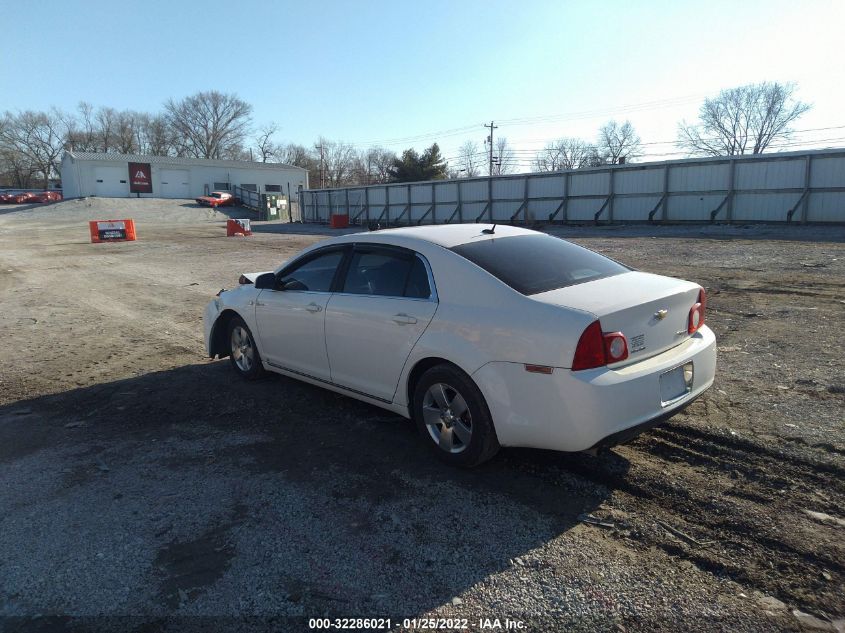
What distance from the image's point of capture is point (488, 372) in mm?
3504

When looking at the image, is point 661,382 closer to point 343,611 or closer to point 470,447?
point 470,447

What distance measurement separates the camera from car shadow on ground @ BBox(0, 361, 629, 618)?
271 cm

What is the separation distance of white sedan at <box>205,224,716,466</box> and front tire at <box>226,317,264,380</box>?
2.57ft

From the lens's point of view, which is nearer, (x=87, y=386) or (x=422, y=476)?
(x=422, y=476)

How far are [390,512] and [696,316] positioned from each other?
244 cm

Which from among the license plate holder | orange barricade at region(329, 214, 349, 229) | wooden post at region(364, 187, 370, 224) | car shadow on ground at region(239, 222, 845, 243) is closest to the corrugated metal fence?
car shadow on ground at region(239, 222, 845, 243)

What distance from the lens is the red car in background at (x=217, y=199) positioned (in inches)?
2281

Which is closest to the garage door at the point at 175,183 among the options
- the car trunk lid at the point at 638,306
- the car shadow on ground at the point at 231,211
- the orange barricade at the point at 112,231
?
the car shadow on ground at the point at 231,211

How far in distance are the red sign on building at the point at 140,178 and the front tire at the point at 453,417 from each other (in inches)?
2568

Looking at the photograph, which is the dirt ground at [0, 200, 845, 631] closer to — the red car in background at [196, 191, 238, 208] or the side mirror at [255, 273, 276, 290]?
the side mirror at [255, 273, 276, 290]

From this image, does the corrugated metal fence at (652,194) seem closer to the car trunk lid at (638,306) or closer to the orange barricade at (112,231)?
the orange barricade at (112,231)

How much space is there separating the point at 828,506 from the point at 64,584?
4032 millimetres

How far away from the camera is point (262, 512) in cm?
338

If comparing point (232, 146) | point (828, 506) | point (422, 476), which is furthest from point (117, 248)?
point (232, 146)
